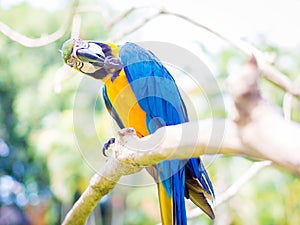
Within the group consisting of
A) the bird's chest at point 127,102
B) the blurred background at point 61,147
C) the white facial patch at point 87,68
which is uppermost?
the white facial patch at point 87,68

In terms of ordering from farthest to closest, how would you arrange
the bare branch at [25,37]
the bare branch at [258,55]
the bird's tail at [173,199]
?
the bare branch at [25,37], the bird's tail at [173,199], the bare branch at [258,55]

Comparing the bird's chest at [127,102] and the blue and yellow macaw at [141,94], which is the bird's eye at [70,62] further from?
the bird's chest at [127,102]

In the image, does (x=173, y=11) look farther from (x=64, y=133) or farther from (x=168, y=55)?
(x=64, y=133)

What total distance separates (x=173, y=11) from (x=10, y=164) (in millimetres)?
6142

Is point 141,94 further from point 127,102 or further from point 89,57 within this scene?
point 89,57

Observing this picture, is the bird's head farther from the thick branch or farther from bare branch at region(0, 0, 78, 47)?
bare branch at region(0, 0, 78, 47)

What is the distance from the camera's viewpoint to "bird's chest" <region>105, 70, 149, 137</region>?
4.48ft

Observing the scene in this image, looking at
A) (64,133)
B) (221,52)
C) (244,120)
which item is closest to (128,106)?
(244,120)

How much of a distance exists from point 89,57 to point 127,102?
18 cm

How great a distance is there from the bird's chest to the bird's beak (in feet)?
0.26

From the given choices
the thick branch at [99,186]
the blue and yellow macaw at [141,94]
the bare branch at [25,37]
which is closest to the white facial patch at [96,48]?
the blue and yellow macaw at [141,94]

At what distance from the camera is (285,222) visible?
474 cm

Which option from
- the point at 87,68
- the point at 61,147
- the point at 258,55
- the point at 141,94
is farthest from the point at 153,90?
the point at 61,147

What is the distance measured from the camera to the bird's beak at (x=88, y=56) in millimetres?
1238
